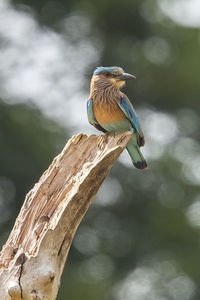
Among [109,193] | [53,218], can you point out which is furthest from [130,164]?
[53,218]

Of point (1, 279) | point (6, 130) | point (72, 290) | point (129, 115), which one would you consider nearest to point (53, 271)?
point (1, 279)

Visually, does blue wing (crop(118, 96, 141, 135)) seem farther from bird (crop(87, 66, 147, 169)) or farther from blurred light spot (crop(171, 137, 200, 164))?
blurred light spot (crop(171, 137, 200, 164))

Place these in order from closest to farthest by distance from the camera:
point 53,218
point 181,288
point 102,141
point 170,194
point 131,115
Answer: point 53,218
point 102,141
point 131,115
point 181,288
point 170,194

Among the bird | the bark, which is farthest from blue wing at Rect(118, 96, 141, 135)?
the bark

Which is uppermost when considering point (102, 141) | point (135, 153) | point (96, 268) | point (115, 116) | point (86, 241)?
point (86, 241)

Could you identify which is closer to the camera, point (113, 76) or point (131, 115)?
point (131, 115)

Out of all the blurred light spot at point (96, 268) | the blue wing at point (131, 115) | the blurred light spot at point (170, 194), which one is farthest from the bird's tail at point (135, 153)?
the blurred light spot at point (170, 194)

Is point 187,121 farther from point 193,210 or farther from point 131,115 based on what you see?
point 131,115

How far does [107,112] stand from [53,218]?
2.20 metres

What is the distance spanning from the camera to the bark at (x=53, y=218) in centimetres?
596

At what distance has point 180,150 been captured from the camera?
18.1 meters

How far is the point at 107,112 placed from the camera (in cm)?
835

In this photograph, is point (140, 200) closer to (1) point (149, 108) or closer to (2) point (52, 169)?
(1) point (149, 108)

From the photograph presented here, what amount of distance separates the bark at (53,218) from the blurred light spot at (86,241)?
10163 millimetres
